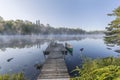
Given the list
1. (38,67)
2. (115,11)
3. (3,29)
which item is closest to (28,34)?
(3,29)

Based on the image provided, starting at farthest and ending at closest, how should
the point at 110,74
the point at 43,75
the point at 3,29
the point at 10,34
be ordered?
1. the point at 10,34
2. the point at 3,29
3. the point at 43,75
4. the point at 110,74

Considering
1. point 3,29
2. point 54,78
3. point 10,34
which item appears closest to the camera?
point 54,78

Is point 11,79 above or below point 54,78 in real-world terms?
above

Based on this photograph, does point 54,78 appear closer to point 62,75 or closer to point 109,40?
point 62,75

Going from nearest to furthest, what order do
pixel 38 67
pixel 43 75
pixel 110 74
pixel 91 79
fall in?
pixel 110 74, pixel 91 79, pixel 43 75, pixel 38 67

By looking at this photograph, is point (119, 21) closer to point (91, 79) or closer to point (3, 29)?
point (91, 79)

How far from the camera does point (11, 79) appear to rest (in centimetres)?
1146

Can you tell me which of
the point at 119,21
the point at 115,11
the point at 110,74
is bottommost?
the point at 110,74

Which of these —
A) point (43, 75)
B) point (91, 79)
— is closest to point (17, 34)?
point (43, 75)

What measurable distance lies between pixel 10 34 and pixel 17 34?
23.8 ft

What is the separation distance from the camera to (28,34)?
168m

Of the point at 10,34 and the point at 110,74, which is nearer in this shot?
the point at 110,74

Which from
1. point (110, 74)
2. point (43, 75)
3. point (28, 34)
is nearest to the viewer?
point (110, 74)

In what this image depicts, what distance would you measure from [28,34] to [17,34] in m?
16.6
